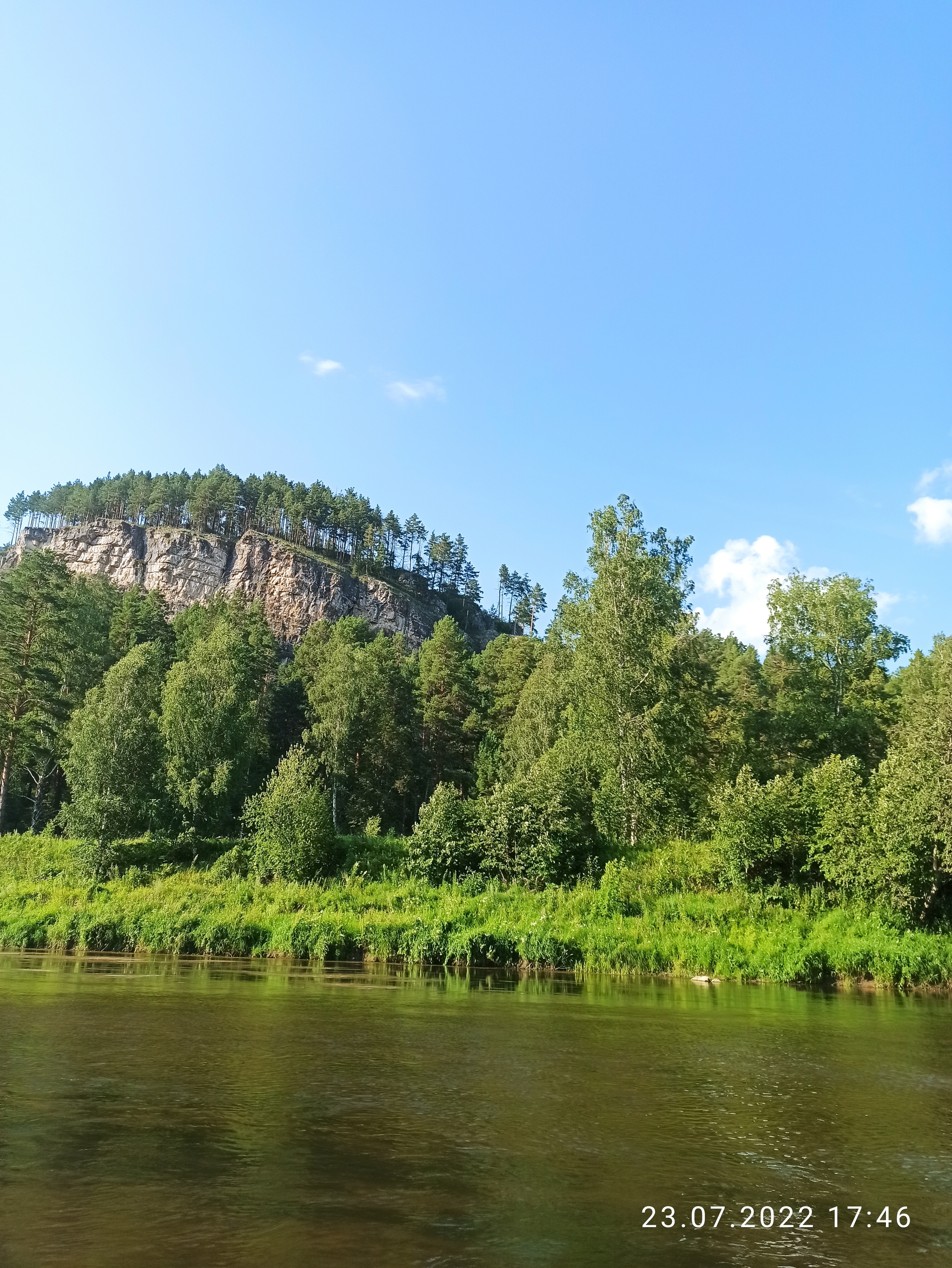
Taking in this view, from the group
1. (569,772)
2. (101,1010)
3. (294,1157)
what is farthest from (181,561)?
(294,1157)

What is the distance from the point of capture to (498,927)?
35.4m

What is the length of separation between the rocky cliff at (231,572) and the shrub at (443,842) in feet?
Result: 345

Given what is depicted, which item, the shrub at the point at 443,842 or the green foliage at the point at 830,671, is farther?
the green foliage at the point at 830,671

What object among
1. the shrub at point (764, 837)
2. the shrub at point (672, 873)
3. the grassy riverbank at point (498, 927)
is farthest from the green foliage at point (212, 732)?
the shrub at point (764, 837)

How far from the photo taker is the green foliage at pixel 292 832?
45969 mm

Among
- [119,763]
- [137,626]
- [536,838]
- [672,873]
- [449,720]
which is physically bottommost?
[672,873]

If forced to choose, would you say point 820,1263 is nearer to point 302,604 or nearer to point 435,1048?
point 435,1048

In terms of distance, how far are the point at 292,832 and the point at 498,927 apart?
15.9 metres

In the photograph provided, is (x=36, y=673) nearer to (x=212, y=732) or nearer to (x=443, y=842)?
(x=212, y=732)

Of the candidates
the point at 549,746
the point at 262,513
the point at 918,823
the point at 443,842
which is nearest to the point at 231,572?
the point at 262,513

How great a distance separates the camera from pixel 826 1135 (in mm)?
10906

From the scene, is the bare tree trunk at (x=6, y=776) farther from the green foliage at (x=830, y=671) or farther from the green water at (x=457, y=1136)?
the green foliage at (x=830, y=671)

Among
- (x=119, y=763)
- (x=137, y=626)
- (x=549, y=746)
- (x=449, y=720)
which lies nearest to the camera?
(x=119, y=763)

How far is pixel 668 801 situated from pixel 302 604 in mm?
113408
